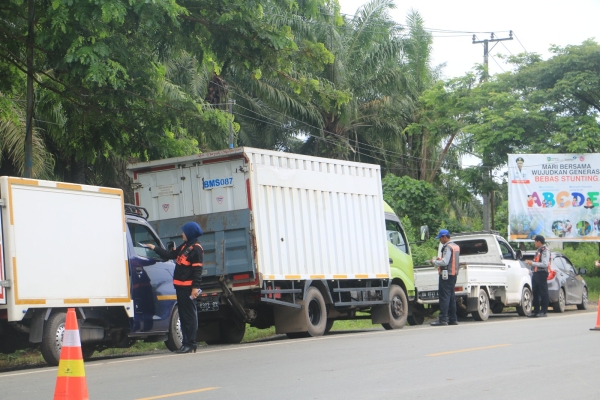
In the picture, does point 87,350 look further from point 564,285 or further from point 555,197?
point 555,197

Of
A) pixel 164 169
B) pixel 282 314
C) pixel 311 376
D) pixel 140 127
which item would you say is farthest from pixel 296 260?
pixel 311 376

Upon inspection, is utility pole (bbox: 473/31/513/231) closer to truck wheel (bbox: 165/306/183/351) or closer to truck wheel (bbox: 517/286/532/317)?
truck wheel (bbox: 517/286/532/317)

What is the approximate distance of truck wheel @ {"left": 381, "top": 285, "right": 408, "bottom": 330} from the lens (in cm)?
1764

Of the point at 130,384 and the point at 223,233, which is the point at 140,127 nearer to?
the point at 223,233

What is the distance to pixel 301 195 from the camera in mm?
15094

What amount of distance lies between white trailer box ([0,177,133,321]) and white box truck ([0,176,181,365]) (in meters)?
0.01

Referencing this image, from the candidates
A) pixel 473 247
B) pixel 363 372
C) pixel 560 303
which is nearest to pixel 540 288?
pixel 473 247

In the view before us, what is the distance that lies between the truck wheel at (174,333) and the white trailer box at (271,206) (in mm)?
942

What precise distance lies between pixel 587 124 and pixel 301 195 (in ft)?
62.3

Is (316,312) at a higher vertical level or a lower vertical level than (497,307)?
higher

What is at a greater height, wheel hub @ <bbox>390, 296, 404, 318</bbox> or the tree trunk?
the tree trunk

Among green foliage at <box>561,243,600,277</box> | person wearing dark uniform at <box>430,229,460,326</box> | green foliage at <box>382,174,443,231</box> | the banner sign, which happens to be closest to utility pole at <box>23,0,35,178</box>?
person wearing dark uniform at <box>430,229,460,326</box>

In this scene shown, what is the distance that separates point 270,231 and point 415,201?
21.6 metres

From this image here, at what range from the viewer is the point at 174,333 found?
1336cm
